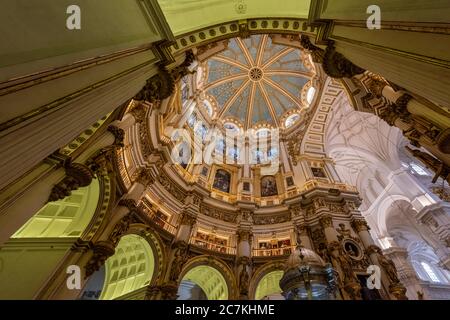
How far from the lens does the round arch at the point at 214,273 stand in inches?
525

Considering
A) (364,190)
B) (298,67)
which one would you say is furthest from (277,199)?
(298,67)

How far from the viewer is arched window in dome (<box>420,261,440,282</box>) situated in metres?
23.2

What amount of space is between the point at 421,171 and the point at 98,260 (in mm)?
25730

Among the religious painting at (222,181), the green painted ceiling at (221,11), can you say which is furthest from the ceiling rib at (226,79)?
the green painted ceiling at (221,11)

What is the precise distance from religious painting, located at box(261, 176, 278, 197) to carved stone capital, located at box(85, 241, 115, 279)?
1348 cm

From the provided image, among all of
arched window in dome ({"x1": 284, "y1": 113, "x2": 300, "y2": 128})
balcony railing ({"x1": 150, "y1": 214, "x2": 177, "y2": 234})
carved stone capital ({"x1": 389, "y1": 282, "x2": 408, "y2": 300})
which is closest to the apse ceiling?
arched window in dome ({"x1": 284, "y1": 113, "x2": 300, "y2": 128})

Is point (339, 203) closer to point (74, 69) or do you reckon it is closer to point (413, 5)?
point (413, 5)

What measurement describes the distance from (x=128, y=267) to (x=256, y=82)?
23256 millimetres

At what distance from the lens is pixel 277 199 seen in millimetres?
18969

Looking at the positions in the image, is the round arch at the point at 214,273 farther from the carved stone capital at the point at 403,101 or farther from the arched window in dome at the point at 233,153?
the carved stone capital at the point at 403,101

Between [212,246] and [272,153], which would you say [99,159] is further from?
[272,153]

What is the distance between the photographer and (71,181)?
7.45m

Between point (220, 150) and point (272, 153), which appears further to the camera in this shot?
point (220, 150)

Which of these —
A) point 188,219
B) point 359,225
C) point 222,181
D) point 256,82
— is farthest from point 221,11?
point 256,82
